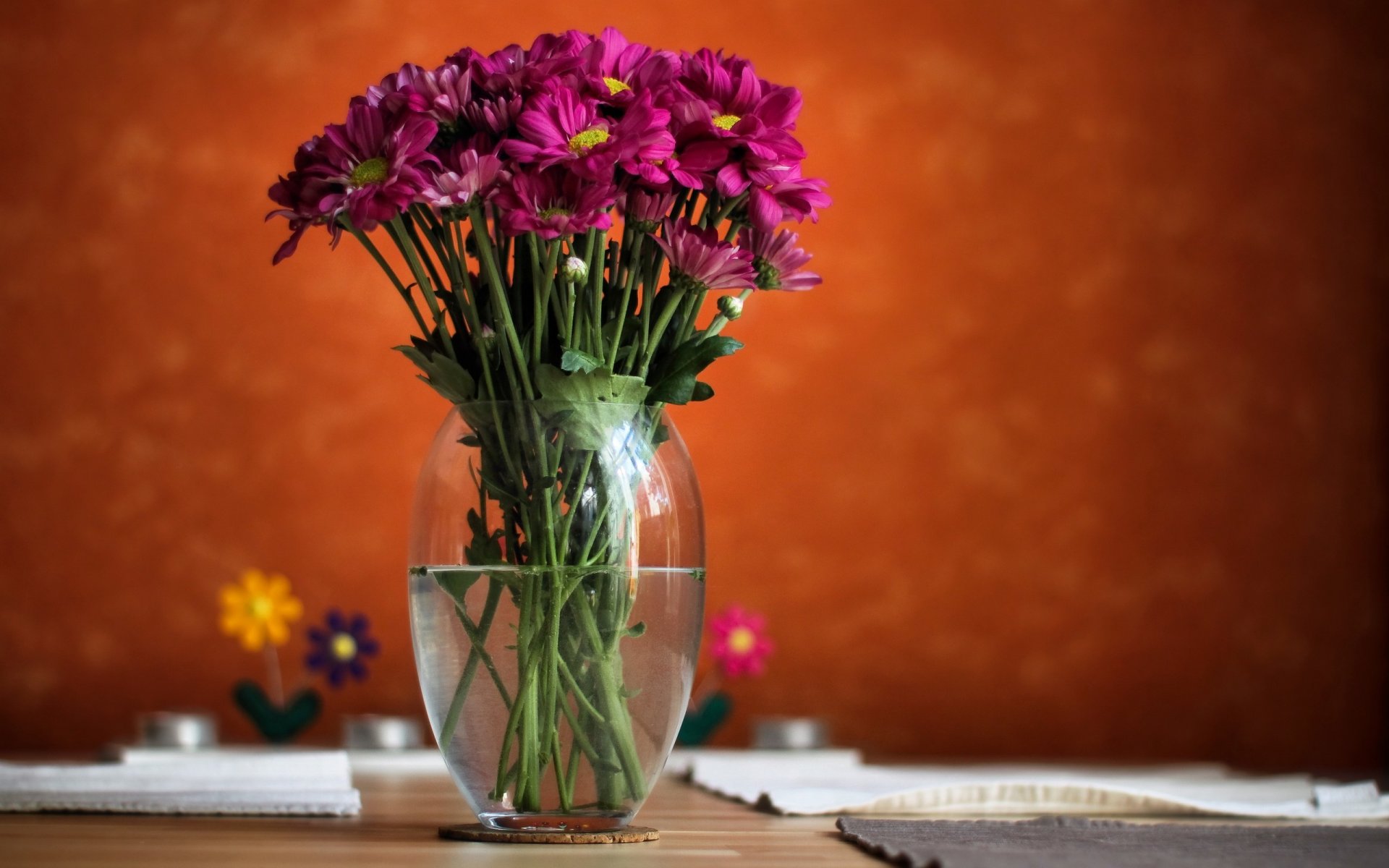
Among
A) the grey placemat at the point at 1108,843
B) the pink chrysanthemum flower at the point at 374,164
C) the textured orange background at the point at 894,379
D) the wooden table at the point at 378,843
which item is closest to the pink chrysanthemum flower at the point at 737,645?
the textured orange background at the point at 894,379

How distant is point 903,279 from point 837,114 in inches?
14.7

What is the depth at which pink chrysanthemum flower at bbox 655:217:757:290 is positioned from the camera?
0.81m

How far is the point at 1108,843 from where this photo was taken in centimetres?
84

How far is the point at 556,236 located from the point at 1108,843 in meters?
0.45

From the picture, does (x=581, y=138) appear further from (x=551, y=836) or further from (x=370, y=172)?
(x=551, y=836)

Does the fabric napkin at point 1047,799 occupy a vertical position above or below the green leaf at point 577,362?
below

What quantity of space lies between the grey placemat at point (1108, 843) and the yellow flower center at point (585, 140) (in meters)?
0.39

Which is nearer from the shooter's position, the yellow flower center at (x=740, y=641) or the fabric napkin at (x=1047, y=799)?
the fabric napkin at (x=1047, y=799)

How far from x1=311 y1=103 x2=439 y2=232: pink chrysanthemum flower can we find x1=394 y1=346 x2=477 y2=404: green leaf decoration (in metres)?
0.08

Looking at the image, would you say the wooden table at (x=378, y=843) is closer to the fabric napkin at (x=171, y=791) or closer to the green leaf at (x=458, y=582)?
the fabric napkin at (x=171, y=791)

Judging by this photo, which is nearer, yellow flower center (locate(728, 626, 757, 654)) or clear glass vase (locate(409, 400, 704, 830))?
clear glass vase (locate(409, 400, 704, 830))

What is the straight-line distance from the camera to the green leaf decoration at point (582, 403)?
2.68 ft

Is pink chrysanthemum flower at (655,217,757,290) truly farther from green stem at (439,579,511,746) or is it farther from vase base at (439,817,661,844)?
vase base at (439,817,661,844)

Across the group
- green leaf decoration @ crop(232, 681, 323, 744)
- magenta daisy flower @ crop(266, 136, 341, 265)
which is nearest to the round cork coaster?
magenta daisy flower @ crop(266, 136, 341, 265)
